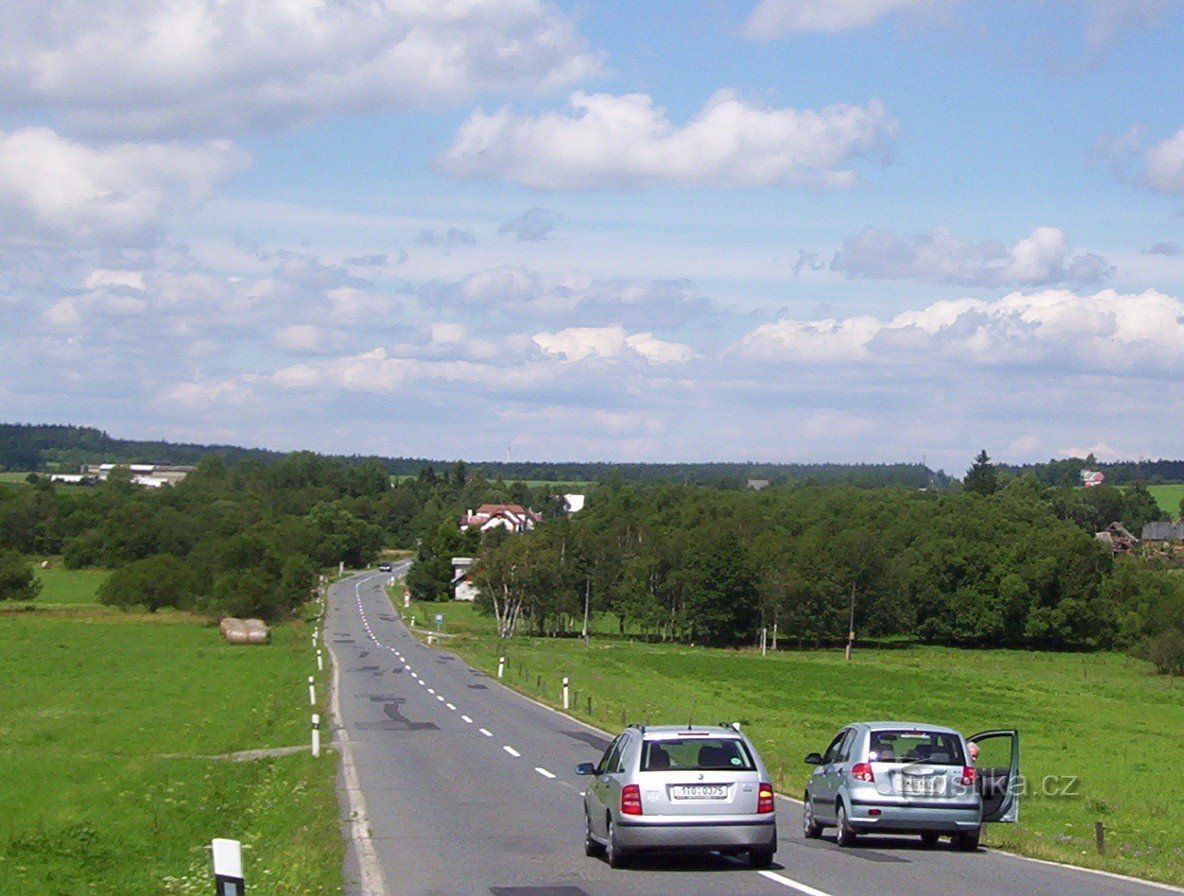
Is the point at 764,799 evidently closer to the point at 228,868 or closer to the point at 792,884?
the point at 792,884

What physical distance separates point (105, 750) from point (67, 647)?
46865mm

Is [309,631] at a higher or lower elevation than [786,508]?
lower

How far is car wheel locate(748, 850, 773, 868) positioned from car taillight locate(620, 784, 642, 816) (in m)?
1.31

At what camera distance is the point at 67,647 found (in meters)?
81.1

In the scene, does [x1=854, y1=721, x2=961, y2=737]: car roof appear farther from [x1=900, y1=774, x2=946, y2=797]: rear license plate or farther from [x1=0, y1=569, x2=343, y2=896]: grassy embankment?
[x1=0, y1=569, x2=343, y2=896]: grassy embankment

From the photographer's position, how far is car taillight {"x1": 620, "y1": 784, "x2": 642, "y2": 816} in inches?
642

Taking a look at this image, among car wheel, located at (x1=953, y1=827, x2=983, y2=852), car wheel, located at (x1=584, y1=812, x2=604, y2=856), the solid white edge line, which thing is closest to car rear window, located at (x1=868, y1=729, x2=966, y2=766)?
car wheel, located at (x1=953, y1=827, x2=983, y2=852)

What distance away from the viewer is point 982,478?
186 m

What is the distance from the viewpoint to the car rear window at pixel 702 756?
16531 millimetres

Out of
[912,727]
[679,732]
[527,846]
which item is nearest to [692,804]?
[679,732]

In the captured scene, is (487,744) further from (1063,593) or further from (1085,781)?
(1063,593)

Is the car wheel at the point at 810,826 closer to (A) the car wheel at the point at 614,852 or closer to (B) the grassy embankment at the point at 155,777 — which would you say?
(A) the car wheel at the point at 614,852

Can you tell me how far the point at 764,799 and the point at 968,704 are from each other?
55.2 metres

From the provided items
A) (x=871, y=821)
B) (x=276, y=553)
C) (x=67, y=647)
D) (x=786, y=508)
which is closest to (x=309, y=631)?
(x=276, y=553)
